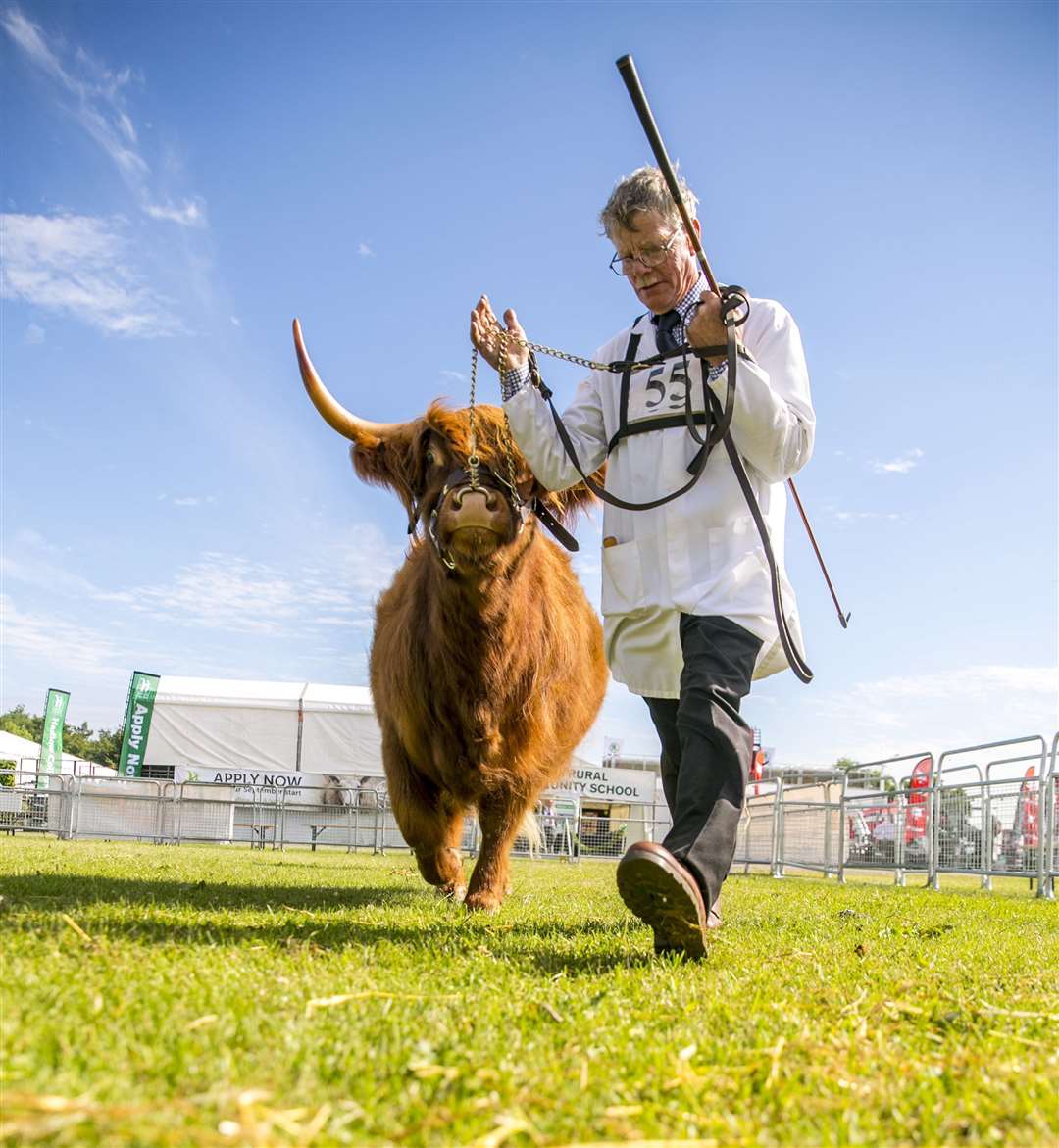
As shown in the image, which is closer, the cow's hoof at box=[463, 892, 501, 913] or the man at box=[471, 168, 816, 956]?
the man at box=[471, 168, 816, 956]

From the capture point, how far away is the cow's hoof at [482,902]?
14.2 feet

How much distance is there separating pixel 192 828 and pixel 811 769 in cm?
1068

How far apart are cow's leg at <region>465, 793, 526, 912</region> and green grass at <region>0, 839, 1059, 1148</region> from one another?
1.02 meters

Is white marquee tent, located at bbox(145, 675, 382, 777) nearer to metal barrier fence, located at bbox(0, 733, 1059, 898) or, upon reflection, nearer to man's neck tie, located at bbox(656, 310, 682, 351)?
metal barrier fence, located at bbox(0, 733, 1059, 898)

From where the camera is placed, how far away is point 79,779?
17.2 m

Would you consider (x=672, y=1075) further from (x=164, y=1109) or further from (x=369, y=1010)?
(x=164, y=1109)

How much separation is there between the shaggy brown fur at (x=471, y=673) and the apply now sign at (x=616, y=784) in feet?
54.9

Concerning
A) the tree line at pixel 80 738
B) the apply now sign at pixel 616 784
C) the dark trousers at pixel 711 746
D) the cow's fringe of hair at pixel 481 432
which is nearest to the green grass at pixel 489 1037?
the dark trousers at pixel 711 746

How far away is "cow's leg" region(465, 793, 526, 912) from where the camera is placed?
4.44 m

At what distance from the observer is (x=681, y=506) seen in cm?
335

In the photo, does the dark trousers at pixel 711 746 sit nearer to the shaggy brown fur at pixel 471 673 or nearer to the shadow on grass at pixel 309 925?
the shadow on grass at pixel 309 925

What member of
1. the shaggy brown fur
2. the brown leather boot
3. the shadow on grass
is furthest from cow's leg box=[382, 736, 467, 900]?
the brown leather boot

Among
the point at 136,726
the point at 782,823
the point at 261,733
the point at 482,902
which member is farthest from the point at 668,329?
the point at 136,726

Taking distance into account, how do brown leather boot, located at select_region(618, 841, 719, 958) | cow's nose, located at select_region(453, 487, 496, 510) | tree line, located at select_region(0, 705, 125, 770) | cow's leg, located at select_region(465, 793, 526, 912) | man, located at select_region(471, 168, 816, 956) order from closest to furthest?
1. brown leather boot, located at select_region(618, 841, 719, 958)
2. man, located at select_region(471, 168, 816, 956)
3. cow's nose, located at select_region(453, 487, 496, 510)
4. cow's leg, located at select_region(465, 793, 526, 912)
5. tree line, located at select_region(0, 705, 125, 770)
